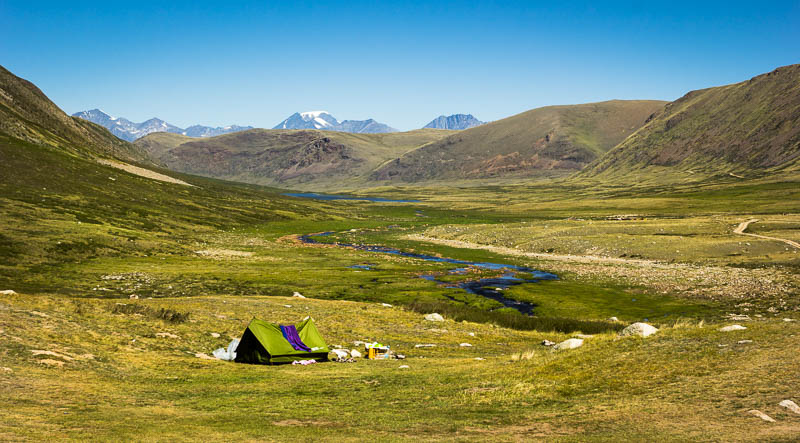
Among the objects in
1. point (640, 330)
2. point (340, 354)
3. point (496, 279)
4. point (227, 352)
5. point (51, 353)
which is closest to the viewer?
point (51, 353)

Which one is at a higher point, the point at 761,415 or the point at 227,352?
the point at 761,415

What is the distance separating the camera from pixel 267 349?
27109 millimetres

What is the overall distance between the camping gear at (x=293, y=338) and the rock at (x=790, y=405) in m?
21.9

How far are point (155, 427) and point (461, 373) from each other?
1301cm

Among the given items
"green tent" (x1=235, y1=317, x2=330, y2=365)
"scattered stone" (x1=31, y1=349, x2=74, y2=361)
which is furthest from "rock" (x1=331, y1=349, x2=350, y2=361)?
"scattered stone" (x1=31, y1=349, x2=74, y2=361)

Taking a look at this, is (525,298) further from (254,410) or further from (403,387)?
(254,410)

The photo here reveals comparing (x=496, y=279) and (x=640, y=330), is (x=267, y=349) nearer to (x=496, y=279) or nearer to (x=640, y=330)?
(x=640, y=330)

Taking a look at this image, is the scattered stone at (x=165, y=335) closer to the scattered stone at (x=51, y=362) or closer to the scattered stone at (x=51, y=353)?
the scattered stone at (x=51, y=353)

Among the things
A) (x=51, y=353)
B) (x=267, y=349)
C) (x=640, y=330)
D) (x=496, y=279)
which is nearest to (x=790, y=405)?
(x=640, y=330)

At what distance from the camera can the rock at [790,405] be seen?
43.6 feet

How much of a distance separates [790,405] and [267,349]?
74.8ft

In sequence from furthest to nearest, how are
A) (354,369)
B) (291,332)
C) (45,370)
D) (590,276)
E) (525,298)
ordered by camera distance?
Answer: (590,276) < (525,298) < (291,332) < (354,369) < (45,370)

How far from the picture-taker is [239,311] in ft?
135

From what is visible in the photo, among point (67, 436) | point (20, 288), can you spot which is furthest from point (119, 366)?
point (20, 288)
